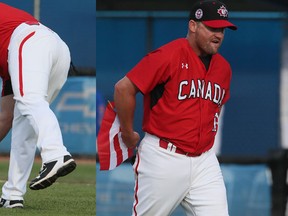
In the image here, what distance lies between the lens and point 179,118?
5203 mm

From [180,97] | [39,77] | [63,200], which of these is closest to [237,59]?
[63,200]

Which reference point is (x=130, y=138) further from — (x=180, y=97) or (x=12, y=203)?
(x=12, y=203)

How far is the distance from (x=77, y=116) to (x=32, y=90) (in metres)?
6.13

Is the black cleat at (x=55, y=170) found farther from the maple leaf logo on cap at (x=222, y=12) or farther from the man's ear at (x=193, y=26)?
the maple leaf logo on cap at (x=222, y=12)

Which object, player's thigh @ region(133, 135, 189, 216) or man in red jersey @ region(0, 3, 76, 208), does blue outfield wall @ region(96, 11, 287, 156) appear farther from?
player's thigh @ region(133, 135, 189, 216)

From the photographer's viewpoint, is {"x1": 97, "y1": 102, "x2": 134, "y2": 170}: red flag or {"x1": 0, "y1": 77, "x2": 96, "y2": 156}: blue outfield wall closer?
{"x1": 97, "y1": 102, "x2": 134, "y2": 170}: red flag

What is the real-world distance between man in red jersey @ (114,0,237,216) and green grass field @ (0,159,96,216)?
4.13ft

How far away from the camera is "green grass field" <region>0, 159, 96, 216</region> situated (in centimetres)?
638

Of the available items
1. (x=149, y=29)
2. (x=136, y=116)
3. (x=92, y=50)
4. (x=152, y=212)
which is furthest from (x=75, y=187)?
(x=92, y=50)

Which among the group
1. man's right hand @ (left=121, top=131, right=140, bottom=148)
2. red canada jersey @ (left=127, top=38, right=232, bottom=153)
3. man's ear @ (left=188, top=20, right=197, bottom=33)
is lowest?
man's right hand @ (left=121, top=131, right=140, bottom=148)

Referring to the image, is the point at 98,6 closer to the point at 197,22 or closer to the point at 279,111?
the point at 279,111

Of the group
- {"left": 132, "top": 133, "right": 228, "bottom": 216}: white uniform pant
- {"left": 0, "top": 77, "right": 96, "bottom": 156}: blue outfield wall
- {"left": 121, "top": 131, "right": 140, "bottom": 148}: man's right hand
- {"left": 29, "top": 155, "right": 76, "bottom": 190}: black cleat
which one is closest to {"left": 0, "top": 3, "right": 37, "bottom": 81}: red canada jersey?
{"left": 29, "top": 155, "right": 76, "bottom": 190}: black cleat

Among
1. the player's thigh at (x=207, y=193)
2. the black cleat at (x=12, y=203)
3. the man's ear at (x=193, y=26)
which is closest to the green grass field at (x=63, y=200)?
the black cleat at (x=12, y=203)

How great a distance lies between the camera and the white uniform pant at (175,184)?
5172mm
